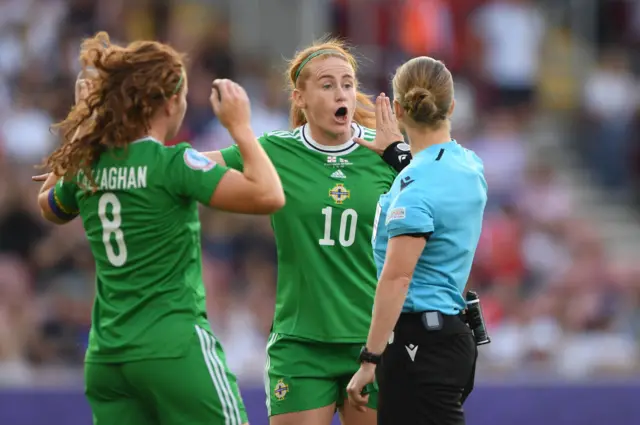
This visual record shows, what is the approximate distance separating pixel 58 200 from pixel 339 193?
4.82 feet

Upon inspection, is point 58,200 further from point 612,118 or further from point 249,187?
point 612,118

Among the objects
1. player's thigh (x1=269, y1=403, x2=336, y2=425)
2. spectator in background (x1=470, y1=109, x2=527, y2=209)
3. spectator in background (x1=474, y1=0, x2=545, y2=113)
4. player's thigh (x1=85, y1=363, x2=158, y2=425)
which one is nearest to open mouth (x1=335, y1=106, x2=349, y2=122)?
player's thigh (x1=269, y1=403, x2=336, y2=425)

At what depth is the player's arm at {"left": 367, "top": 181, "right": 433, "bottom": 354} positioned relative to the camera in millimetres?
4906

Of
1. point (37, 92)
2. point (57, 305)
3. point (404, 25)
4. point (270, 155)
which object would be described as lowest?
point (57, 305)

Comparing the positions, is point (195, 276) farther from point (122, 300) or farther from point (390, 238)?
point (390, 238)

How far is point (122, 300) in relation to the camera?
4.89 m

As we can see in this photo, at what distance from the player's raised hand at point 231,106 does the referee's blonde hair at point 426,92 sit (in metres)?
0.72

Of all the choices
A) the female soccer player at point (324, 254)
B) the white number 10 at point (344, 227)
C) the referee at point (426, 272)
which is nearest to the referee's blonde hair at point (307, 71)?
the female soccer player at point (324, 254)

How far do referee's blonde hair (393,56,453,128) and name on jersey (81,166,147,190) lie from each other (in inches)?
45.8

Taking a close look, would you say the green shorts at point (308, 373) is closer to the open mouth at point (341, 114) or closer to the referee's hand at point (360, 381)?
the referee's hand at point (360, 381)

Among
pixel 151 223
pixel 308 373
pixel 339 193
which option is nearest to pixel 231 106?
pixel 151 223

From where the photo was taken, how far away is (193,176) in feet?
15.6

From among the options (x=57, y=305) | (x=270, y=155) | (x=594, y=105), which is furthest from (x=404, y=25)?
(x=270, y=155)

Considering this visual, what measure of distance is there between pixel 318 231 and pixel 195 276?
1.11 meters
